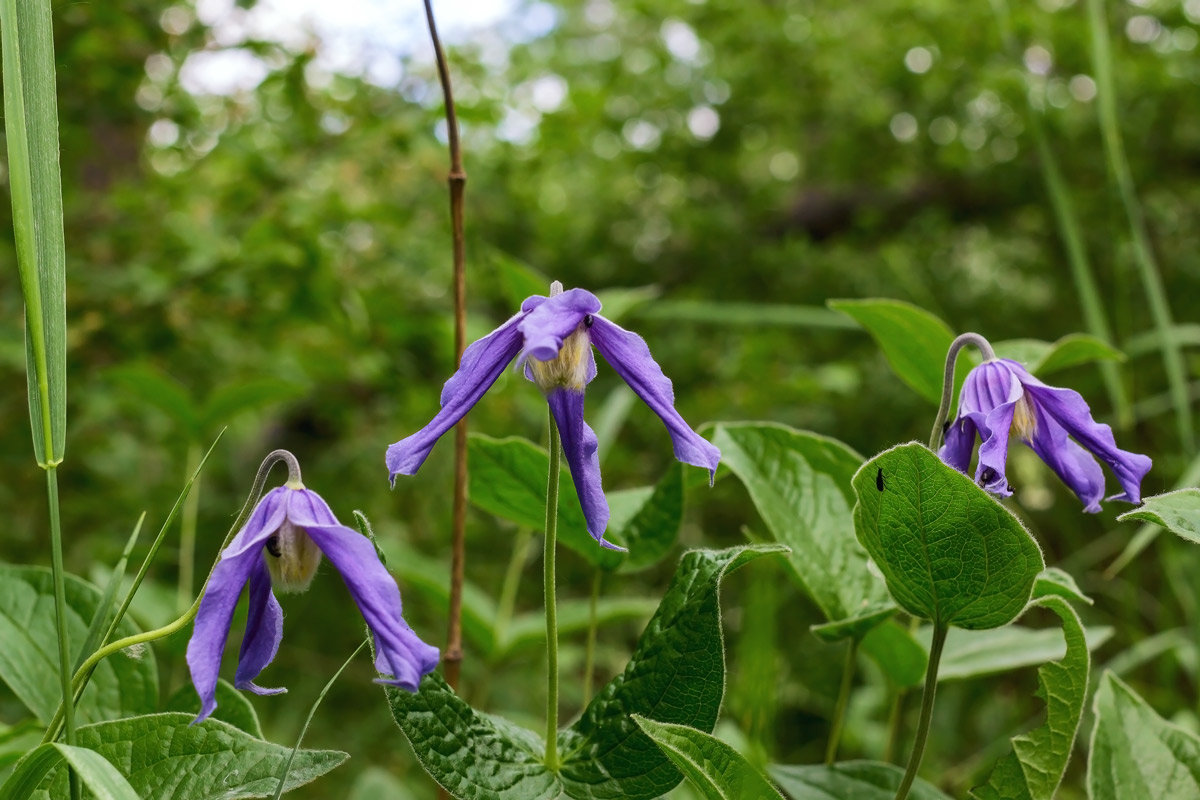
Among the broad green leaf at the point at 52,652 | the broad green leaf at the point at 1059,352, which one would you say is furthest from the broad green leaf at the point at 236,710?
the broad green leaf at the point at 1059,352

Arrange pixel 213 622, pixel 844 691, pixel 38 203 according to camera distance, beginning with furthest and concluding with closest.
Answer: pixel 844 691, pixel 38 203, pixel 213 622

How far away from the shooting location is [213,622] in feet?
1.55

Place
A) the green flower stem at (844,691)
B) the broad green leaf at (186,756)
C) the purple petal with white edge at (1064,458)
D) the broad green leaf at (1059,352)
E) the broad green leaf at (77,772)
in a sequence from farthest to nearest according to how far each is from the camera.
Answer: the broad green leaf at (1059,352)
the green flower stem at (844,691)
the purple petal with white edge at (1064,458)
the broad green leaf at (186,756)
the broad green leaf at (77,772)

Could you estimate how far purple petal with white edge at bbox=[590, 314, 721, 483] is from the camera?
0.54 meters

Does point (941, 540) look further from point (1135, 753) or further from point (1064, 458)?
point (1135, 753)

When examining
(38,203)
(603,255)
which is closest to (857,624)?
(38,203)

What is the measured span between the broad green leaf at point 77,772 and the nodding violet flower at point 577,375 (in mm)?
234

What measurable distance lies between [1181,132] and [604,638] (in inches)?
84.8

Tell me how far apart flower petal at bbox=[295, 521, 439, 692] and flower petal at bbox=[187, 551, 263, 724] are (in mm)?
41

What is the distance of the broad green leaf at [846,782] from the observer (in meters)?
0.73

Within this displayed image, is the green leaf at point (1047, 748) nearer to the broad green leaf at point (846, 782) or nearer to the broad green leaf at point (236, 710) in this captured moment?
the broad green leaf at point (846, 782)

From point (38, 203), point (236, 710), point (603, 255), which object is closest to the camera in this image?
point (38, 203)

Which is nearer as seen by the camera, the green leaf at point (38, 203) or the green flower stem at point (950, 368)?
the green leaf at point (38, 203)

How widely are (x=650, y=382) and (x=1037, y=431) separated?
0.29 m
